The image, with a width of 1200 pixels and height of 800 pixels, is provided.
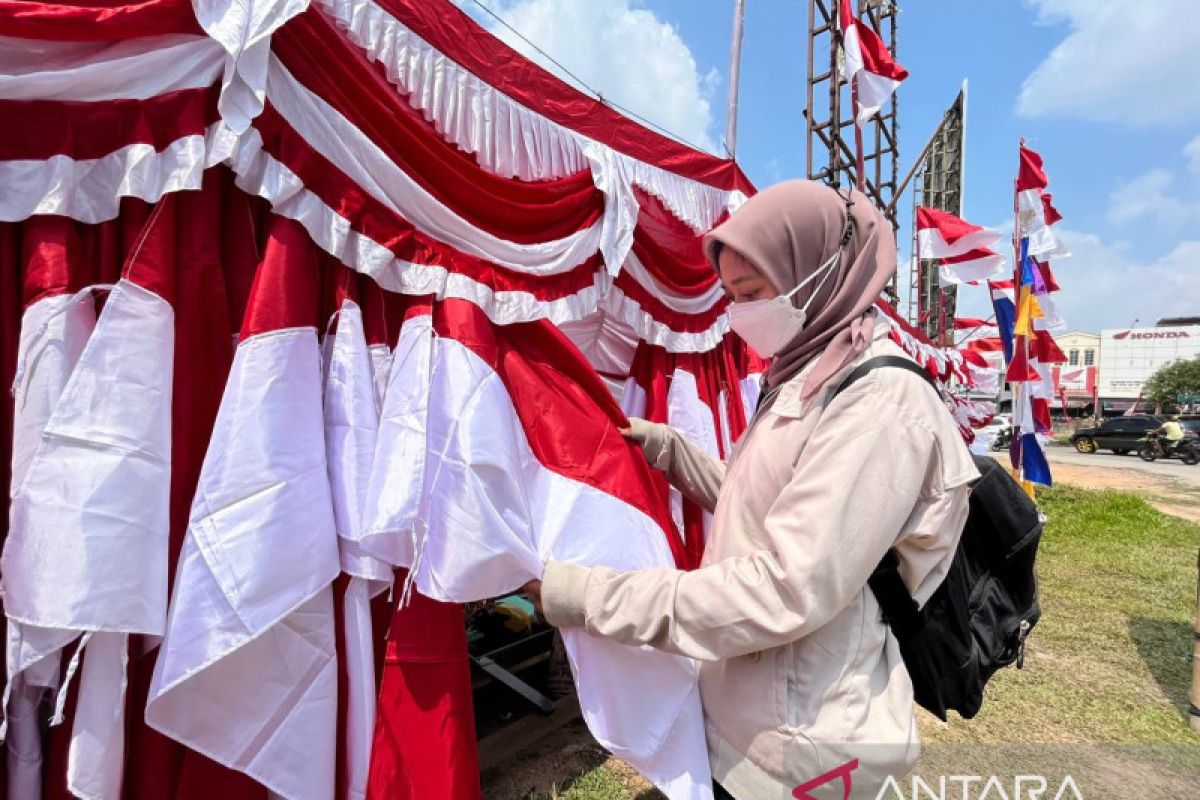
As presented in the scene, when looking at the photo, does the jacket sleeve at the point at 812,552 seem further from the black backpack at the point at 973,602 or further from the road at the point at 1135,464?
the road at the point at 1135,464

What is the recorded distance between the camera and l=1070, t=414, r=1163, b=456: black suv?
72.4 ft

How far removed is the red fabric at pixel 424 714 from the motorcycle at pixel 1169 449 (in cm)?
2541

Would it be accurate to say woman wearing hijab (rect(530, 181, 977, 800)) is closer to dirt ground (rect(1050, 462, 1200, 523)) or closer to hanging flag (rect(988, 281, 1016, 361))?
hanging flag (rect(988, 281, 1016, 361))

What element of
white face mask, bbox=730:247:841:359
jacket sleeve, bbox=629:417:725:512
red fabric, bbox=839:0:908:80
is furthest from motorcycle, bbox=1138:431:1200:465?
white face mask, bbox=730:247:841:359

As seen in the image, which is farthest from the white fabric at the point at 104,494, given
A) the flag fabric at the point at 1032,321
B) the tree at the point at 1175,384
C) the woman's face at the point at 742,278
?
the tree at the point at 1175,384

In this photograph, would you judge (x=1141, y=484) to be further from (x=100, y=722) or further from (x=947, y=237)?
(x=100, y=722)

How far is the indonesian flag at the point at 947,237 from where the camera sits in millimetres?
5977

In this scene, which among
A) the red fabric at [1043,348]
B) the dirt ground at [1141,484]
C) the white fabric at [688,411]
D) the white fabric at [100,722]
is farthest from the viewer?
the dirt ground at [1141,484]

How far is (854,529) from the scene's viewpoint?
40.7 inches

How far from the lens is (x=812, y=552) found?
1.02 m

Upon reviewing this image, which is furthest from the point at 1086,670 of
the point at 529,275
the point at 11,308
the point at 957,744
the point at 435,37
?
the point at 11,308

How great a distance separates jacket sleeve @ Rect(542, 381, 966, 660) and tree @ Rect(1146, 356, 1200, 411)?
53112 mm

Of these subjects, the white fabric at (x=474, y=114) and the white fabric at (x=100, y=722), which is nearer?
the white fabric at (x=100, y=722)

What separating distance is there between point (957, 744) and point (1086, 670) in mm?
1689
